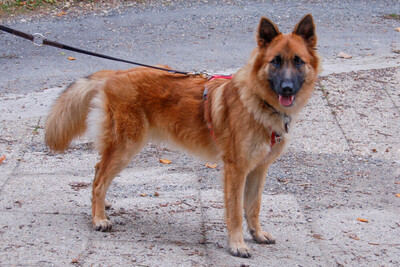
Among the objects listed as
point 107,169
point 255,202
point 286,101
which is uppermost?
point 286,101

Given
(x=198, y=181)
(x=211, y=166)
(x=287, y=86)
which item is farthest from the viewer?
(x=211, y=166)

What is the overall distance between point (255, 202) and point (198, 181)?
117cm

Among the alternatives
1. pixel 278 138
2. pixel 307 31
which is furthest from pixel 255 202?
pixel 307 31

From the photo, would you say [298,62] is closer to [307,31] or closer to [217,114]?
[307,31]

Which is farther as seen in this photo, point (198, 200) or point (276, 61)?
point (198, 200)

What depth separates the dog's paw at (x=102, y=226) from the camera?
4.56 m

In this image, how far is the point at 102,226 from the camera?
4570mm

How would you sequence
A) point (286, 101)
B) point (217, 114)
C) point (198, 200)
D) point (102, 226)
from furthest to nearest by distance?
point (198, 200) → point (102, 226) → point (217, 114) → point (286, 101)

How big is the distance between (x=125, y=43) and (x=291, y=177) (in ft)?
17.2

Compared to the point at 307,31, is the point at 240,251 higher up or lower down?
lower down

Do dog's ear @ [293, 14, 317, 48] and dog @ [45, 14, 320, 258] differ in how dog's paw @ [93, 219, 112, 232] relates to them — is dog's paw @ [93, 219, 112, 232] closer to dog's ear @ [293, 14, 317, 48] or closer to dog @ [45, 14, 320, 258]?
dog @ [45, 14, 320, 258]

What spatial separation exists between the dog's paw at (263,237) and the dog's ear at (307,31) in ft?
6.00

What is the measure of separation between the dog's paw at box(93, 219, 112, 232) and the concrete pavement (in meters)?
0.08

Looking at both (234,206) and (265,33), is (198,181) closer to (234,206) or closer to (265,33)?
(234,206)
